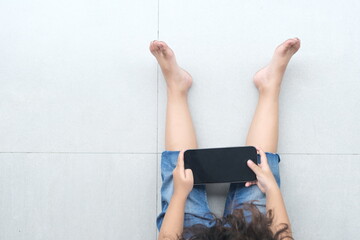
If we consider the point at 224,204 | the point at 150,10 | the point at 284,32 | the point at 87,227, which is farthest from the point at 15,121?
the point at 284,32

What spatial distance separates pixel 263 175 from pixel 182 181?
0.57 ft

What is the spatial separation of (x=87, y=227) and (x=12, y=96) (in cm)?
40

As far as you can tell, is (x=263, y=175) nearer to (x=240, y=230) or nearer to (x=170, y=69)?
(x=240, y=230)

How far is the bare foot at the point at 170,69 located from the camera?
31.6 inches

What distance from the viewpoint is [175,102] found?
0.82 meters

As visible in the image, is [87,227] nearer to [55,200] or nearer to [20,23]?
[55,200]

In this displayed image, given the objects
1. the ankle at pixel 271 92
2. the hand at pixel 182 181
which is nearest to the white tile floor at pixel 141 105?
the ankle at pixel 271 92

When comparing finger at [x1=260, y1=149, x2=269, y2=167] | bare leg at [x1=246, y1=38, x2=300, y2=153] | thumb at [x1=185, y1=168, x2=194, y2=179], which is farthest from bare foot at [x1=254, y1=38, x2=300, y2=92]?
thumb at [x1=185, y1=168, x2=194, y2=179]

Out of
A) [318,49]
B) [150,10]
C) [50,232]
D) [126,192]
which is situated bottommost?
[50,232]

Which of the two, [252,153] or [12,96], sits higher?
[12,96]

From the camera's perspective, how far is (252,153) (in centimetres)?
72

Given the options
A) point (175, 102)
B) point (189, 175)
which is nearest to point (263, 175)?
point (189, 175)

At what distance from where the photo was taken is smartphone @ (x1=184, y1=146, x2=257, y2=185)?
2.37ft

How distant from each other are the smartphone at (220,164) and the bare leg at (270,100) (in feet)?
0.21
